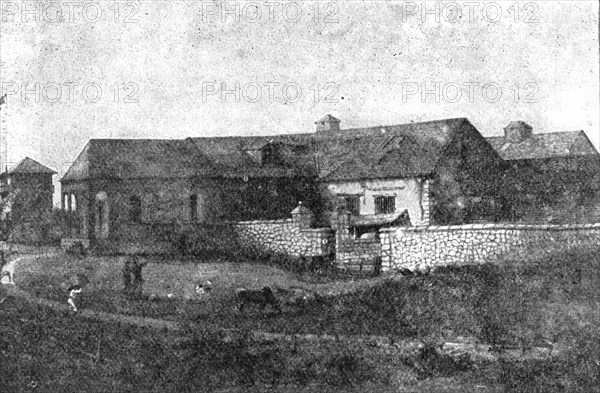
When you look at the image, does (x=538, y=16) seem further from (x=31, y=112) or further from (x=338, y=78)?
(x=31, y=112)

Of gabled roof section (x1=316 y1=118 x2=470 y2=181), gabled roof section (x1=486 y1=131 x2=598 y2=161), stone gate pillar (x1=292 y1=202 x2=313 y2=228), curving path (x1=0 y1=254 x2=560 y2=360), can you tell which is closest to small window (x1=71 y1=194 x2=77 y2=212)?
curving path (x1=0 y1=254 x2=560 y2=360)

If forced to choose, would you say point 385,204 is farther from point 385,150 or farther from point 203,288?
point 203,288

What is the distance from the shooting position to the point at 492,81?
11523 millimetres

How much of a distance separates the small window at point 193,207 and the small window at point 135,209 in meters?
1.12

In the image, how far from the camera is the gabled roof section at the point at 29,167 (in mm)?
10750

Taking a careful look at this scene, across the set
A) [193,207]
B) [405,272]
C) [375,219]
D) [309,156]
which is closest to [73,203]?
[193,207]

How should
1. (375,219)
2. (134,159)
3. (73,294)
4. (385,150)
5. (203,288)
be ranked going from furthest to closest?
(385,150), (375,219), (134,159), (203,288), (73,294)

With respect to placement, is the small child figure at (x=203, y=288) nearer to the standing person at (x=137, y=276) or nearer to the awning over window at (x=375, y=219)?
the standing person at (x=137, y=276)

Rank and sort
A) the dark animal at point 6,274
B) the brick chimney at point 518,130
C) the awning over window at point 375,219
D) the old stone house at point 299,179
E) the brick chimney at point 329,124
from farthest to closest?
the awning over window at point 375,219, the old stone house at point 299,179, the brick chimney at point 329,124, the brick chimney at point 518,130, the dark animal at point 6,274

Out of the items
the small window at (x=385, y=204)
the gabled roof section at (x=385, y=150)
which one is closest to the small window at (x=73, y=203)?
the gabled roof section at (x=385, y=150)

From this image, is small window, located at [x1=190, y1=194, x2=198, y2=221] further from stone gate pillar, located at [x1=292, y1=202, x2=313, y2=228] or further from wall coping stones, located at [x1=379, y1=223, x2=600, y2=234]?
wall coping stones, located at [x1=379, y1=223, x2=600, y2=234]

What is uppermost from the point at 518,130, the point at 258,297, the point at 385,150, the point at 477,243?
the point at 518,130

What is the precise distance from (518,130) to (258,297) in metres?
6.18

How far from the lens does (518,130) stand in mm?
14500
